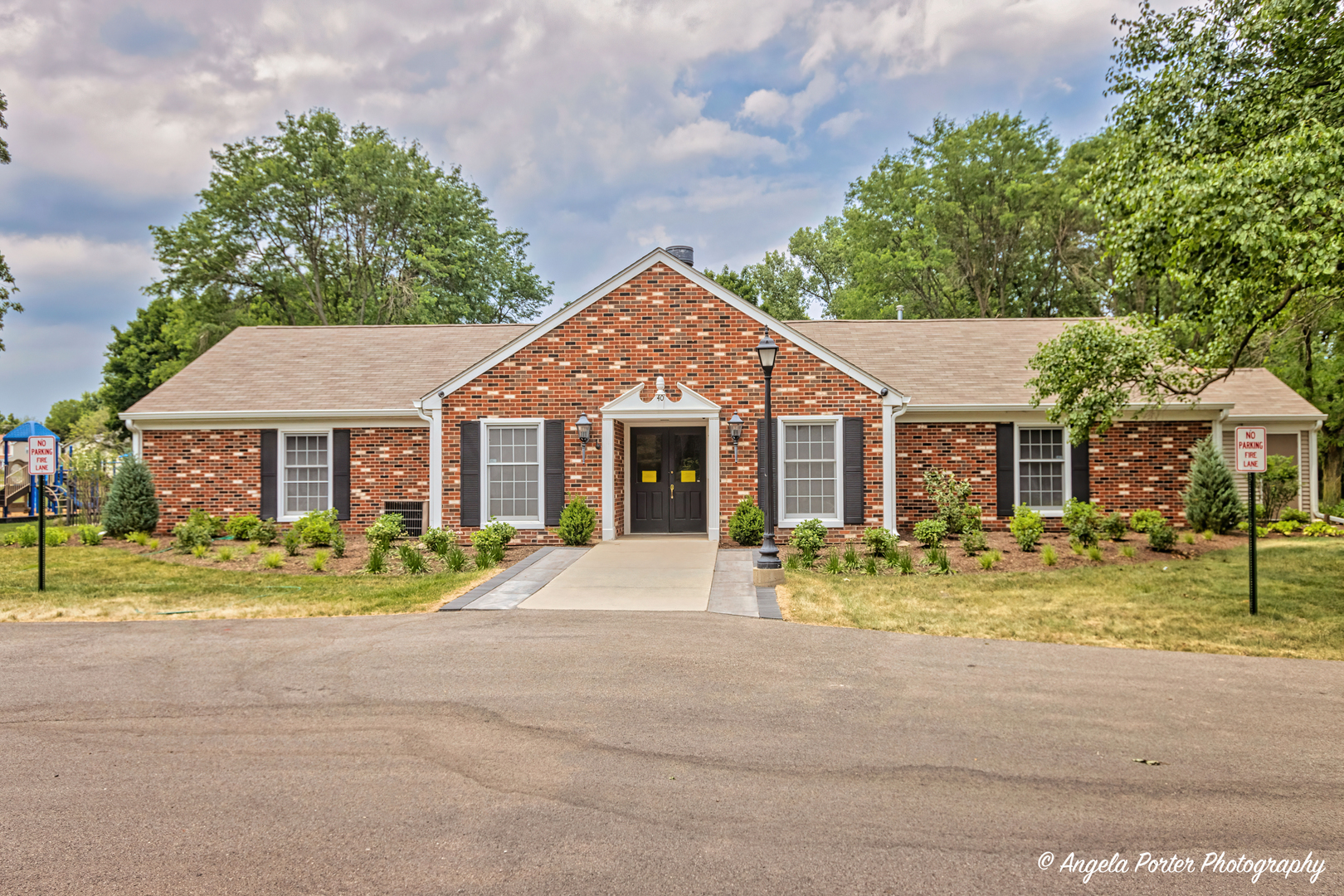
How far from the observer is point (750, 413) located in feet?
48.5

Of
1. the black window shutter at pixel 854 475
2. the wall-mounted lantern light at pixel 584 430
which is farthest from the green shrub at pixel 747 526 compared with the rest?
the wall-mounted lantern light at pixel 584 430

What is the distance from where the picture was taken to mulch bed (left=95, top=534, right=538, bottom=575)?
12602 mm

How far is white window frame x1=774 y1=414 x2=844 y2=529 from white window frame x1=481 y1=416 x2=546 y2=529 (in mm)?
4449

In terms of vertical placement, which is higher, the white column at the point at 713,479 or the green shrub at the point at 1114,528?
the white column at the point at 713,479

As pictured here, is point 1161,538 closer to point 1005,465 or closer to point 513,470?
point 1005,465

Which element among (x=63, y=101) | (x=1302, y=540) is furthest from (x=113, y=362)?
(x=1302, y=540)

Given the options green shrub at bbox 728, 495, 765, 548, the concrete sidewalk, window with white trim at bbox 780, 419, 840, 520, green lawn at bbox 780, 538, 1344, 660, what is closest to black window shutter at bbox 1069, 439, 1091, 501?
green lawn at bbox 780, 538, 1344, 660

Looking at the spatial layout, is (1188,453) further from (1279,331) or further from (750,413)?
(750,413)

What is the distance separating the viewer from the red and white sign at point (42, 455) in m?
10.6

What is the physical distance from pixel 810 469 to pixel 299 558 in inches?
370

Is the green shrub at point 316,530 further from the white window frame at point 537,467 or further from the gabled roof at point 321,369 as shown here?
the white window frame at point 537,467

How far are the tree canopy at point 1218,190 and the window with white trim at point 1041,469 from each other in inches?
146

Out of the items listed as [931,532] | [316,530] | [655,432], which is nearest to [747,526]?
[655,432]

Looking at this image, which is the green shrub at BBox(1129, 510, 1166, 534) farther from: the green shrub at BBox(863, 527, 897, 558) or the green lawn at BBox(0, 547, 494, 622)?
the green lawn at BBox(0, 547, 494, 622)
